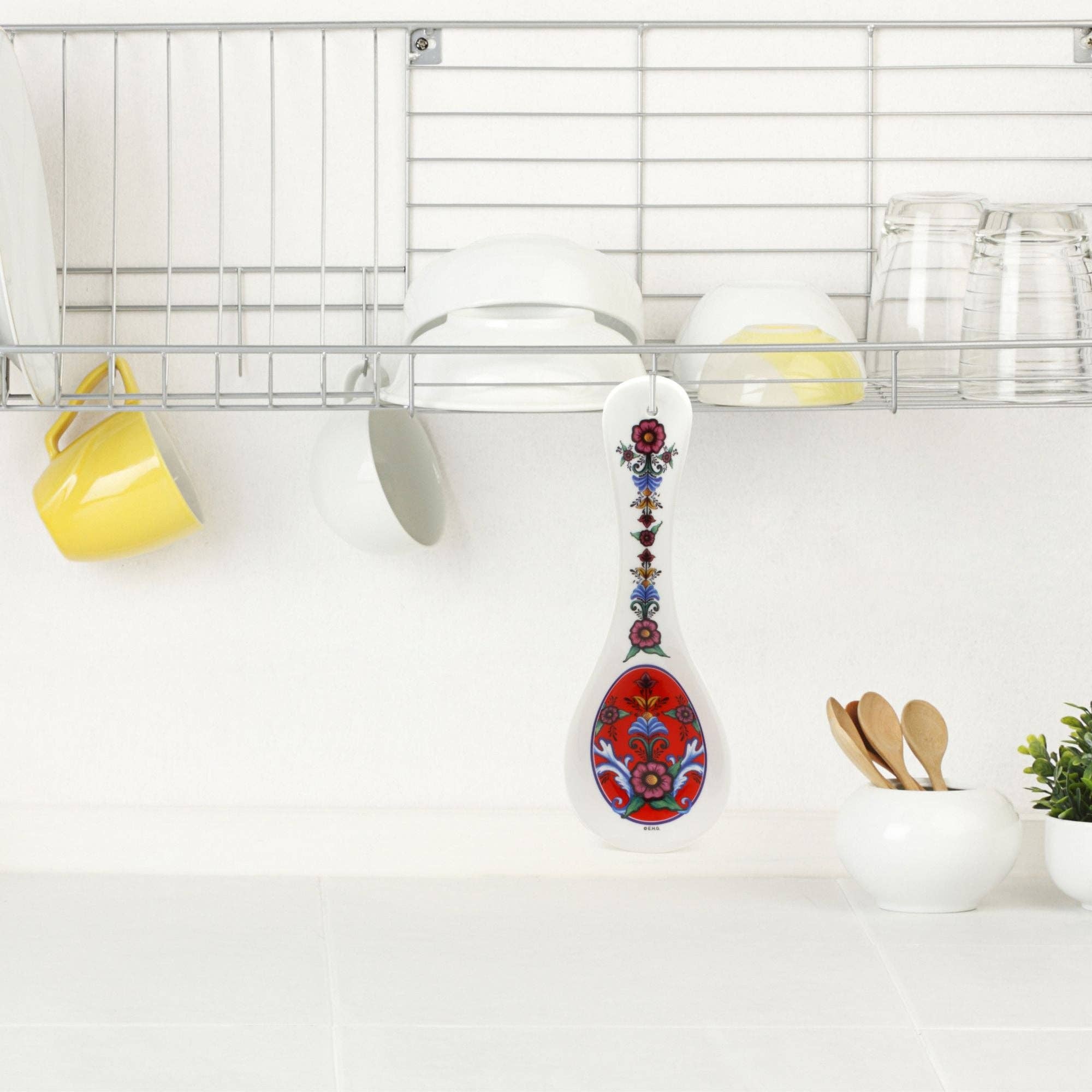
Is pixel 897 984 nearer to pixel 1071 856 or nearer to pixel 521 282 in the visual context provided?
pixel 1071 856

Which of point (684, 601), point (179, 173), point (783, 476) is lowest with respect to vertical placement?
point (684, 601)

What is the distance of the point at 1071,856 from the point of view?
1017 millimetres

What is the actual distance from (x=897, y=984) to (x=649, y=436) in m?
0.41

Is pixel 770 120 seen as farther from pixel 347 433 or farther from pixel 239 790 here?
pixel 239 790

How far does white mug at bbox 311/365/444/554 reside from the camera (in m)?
1.04

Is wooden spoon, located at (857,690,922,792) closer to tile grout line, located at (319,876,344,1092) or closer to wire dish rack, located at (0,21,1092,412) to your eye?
wire dish rack, located at (0,21,1092,412)

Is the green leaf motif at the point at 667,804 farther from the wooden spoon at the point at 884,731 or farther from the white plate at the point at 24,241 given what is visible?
the white plate at the point at 24,241

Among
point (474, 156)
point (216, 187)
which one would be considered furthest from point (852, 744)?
point (216, 187)

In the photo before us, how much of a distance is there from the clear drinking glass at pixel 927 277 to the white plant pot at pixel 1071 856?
1.13ft

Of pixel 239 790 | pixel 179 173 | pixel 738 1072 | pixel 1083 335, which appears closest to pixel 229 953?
pixel 239 790

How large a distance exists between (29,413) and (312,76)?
0.37 m

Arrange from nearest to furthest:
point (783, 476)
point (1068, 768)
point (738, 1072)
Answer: point (738, 1072), point (1068, 768), point (783, 476)

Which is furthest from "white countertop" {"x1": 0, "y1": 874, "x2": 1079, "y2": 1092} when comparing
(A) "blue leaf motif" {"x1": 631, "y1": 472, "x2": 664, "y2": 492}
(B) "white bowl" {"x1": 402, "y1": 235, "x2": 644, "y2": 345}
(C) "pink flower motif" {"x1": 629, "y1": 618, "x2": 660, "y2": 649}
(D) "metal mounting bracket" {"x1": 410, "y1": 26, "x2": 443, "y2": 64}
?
(D) "metal mounting bracket" {"x1": 410, "y1": 26, "x2": 443, "y2": 64}

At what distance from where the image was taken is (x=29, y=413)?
1.13m
